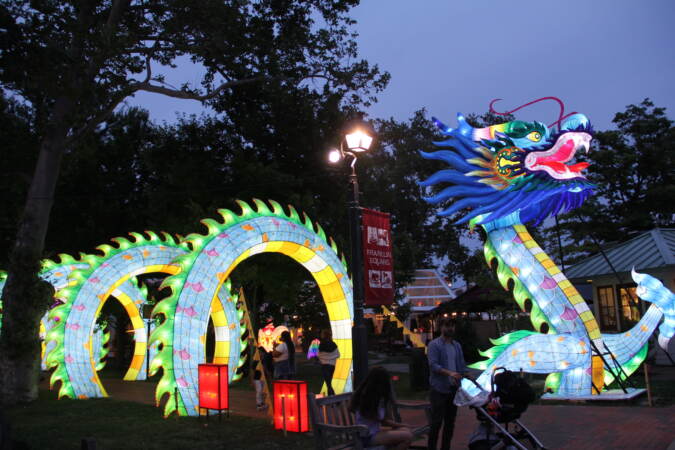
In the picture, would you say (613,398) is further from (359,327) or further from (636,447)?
(359,327)

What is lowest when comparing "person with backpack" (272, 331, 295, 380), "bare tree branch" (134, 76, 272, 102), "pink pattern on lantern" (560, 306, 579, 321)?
"person with backpack" (272, 331, 295, 380)

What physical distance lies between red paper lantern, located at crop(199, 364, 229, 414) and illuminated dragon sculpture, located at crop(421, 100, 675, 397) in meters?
5.11

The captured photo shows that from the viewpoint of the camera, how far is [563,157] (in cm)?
1284

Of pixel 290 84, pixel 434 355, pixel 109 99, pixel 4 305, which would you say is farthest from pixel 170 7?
pixel 434 355

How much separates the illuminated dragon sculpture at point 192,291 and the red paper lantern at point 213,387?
489 millimetres

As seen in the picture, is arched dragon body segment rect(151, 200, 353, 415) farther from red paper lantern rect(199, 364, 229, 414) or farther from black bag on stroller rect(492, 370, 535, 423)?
black bag on stroller rect(492, 370, 535, 423)

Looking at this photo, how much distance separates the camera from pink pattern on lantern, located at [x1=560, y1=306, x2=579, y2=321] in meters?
12.2

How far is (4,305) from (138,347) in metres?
7.79

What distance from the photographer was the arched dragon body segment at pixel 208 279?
10719mm

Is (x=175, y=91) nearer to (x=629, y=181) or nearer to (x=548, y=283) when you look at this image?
(x=548, y=283)

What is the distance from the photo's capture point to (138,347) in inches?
840

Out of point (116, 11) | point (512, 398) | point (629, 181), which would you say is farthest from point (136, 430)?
point (629, 181)

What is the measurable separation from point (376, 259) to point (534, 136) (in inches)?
253

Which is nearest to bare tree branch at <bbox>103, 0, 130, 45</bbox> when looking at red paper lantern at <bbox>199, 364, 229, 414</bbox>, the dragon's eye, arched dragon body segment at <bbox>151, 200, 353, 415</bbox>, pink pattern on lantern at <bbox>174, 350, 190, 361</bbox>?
arched dragon body segment at <bbox>151, 200, 353, 415</bbox>
